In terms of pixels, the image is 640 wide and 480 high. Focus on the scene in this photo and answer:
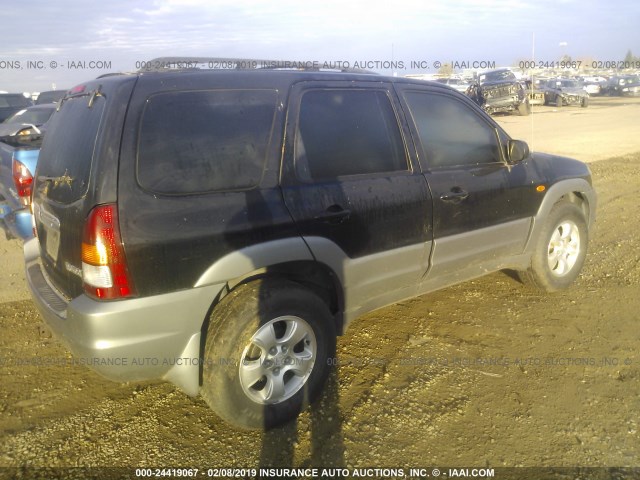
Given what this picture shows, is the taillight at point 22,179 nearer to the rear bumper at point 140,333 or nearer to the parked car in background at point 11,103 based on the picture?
the rear bumper at point 140,333

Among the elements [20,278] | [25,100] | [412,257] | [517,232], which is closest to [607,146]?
[517,232]

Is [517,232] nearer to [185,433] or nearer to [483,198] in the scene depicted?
[483,198]

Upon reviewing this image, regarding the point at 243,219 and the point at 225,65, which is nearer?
the point at 243,219

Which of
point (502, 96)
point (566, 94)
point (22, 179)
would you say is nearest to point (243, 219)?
point (22, 179)

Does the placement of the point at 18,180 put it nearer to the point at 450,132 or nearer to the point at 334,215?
the point at 334,215

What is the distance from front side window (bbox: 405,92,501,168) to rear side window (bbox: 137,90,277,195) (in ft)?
3.80

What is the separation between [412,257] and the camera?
3439 mm

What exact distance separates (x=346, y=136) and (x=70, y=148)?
61.5 inches

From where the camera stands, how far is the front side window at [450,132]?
140 inches

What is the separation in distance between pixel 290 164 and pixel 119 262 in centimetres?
105

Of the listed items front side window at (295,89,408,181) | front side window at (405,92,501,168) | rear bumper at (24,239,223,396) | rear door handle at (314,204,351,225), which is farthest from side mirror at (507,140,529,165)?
rear bumper at (24,239,223,396)

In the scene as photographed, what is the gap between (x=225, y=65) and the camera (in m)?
3.25

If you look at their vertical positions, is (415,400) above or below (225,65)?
below

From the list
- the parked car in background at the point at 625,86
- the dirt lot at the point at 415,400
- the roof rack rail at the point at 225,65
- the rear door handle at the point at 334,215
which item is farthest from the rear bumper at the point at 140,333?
the parked car in background at the point at 625,86
